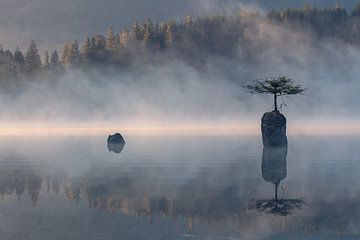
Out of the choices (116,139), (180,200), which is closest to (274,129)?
(116,139)

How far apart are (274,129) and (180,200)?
38.8m

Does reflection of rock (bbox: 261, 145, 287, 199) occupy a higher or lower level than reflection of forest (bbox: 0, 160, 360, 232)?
higher

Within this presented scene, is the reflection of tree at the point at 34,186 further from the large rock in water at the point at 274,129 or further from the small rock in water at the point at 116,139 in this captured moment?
the small rock in water at the point at 116,139

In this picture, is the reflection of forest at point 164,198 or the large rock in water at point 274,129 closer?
the reflection of forest at point 164,198

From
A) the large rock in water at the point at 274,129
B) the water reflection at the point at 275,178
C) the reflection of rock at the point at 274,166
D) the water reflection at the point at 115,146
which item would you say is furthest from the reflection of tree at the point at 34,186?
the large rock in water at the point at 274,129

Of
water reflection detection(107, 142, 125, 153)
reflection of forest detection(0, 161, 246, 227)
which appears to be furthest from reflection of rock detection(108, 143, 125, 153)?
reflection of forest detection(0, 161, 246, 227)

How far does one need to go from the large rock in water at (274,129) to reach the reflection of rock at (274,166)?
148 cm

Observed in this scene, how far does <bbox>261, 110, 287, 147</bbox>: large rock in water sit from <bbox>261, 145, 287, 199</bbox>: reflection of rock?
4.87 ft

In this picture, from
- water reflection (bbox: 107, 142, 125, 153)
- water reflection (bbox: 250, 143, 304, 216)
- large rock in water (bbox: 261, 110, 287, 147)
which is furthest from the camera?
water reflection (bbox: 107, 142, 125, 153)

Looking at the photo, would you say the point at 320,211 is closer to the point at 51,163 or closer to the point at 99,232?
the point at 99,232

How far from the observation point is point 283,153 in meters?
61.9

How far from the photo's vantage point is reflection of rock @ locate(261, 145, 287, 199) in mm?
39594

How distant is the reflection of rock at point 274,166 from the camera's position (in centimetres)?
3959

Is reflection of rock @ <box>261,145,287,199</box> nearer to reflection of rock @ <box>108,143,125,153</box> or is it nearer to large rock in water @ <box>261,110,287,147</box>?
large rock in water @ <box>261,110,287,147</box>
